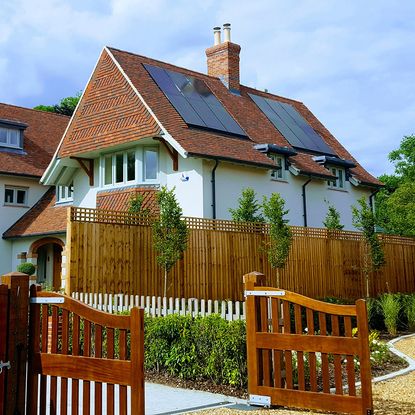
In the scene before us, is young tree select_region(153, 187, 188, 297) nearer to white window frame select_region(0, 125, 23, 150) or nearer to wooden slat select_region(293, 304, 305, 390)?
wooden slat select_region(293, 304, 305, 390)

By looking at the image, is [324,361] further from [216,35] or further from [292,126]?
[216,35]

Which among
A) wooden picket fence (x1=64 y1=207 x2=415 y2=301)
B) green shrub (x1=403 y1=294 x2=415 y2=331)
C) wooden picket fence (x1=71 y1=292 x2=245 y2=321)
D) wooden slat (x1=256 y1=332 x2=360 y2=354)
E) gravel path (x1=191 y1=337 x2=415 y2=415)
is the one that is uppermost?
wooden picket fence (x1=64 y1=207 x2=415 y2=301)

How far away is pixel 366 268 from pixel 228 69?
11717 millimetres

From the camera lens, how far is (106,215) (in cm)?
1430

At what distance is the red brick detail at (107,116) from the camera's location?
67.3 feet

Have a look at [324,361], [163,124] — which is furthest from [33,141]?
[324,361]

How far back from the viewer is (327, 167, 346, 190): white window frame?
26219 millimetres

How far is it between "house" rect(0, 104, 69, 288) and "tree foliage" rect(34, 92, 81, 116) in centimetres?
1992

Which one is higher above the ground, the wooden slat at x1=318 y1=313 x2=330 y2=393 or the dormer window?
the dormer window

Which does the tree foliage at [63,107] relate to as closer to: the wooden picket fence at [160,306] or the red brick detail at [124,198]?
the red brick detail at [124,198]

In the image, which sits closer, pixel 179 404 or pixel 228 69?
pixel 179 404

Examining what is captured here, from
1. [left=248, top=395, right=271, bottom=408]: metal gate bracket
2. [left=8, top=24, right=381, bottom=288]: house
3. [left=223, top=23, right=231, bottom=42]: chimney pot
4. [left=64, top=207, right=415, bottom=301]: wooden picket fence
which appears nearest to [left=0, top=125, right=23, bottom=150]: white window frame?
[left=8, top=24, right=381, bottom=288]: house

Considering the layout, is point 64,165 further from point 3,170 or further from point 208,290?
point 208,290

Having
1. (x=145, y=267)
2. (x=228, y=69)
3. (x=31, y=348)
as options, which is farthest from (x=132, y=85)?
(x=31, y=348)
